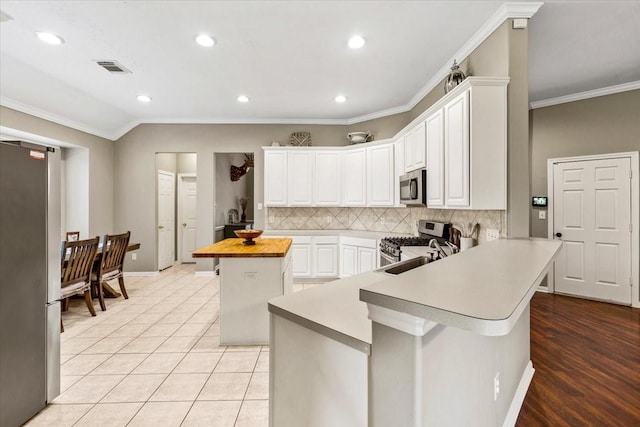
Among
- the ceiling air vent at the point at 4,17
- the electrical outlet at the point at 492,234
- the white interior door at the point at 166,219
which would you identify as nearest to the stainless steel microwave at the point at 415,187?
the electrical outlet at the point at 492,234

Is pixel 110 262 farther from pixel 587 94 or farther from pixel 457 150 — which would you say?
pixel 587 94

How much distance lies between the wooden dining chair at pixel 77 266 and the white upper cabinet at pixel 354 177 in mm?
3538

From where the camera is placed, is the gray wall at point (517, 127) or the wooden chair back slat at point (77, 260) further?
the wooden chair back slat at point (77, 260)

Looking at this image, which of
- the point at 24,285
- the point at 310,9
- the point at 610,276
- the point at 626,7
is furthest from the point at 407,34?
the point at 610,276

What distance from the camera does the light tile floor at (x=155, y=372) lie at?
1.84 m

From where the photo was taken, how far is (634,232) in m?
3.72

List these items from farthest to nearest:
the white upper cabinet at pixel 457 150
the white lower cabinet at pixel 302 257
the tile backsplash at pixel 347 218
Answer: the white lower cabinet at pixel 302 257, the tile backsplash at pixel 347 218, the white upper cabinet at pixel 457 150

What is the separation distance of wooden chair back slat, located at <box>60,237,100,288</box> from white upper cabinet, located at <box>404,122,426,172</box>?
3.80 metres

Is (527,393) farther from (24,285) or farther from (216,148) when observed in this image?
(216,148)

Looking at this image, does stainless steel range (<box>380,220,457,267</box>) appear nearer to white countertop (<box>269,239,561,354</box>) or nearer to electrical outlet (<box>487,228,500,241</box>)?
electrical outlet (<box>487,228,500,241</box>)

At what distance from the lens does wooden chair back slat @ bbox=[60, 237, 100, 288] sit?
310cm

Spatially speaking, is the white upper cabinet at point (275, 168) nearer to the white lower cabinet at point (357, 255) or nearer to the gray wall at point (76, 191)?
the white lower cabinet at point (357, 255)

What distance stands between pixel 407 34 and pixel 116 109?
468 centimetres

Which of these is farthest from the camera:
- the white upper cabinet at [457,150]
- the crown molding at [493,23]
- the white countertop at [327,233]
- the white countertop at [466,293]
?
the white countertop at [327,233]
